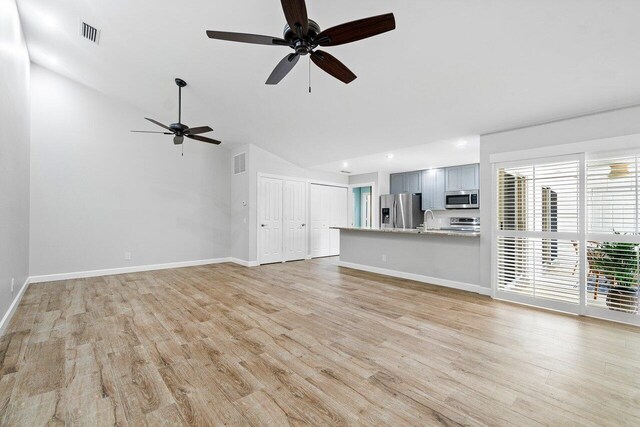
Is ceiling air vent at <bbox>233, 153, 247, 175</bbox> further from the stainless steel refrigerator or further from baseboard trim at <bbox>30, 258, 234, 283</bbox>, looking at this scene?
the stainless steel refrigerator

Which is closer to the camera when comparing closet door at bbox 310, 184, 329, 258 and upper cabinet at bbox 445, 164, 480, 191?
upper cabinet at bbox 445, 164, 480, 191

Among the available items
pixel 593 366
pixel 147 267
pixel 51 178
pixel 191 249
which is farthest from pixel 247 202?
pixel 593 366

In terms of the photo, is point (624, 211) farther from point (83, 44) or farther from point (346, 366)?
point (83, 44)

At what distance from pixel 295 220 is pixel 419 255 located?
11.0 ft

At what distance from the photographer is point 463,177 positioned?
6.40 m

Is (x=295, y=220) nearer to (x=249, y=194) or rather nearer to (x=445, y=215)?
(x=249, y=194)

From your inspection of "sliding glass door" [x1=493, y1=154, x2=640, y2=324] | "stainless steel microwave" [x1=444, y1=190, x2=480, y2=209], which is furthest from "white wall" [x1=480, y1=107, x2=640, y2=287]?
"stainless steel microwave" [x1=444, y1=190, x2=480, y2=209]

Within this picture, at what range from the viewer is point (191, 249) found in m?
6.33

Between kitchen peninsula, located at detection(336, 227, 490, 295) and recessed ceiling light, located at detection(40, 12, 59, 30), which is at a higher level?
recessed ceiling light, located at detection(40, 12, 59, 30)

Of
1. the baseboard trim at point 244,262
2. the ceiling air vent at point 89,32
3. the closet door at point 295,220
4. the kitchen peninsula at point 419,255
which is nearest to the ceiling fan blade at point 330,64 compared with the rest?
the kitchen peninsula at point 419,255

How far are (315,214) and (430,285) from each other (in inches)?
151

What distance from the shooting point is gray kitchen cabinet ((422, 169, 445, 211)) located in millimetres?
6734

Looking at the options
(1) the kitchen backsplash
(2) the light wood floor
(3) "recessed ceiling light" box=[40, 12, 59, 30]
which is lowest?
(2) the light wood floor

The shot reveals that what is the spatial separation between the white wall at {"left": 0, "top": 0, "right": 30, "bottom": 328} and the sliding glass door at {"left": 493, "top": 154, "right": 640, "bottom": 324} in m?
5.88
